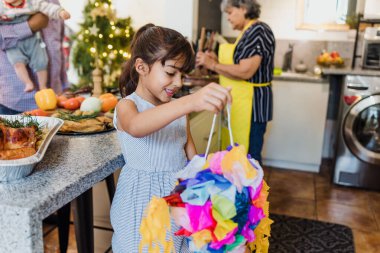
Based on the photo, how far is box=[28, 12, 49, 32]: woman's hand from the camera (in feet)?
5.96

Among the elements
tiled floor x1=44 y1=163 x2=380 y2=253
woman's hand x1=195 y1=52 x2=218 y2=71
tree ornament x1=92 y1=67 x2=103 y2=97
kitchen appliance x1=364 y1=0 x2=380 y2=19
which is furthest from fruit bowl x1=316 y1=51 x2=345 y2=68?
tree ornament x1=92 y1=67 x2=103 y2=97

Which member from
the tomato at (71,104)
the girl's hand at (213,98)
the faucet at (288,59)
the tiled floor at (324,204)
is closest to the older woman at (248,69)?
the tiled floor at (324,204)

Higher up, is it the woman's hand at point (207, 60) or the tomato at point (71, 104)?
the woman's hand at point (207, 60)

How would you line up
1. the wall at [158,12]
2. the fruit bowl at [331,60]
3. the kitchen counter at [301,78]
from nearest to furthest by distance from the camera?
the wall at [158,12]
the kitchen counter at [301,78]
the fruit bowl at [331,60]

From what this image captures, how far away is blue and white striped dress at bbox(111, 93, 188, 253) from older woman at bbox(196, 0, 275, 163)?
1098 millimetres

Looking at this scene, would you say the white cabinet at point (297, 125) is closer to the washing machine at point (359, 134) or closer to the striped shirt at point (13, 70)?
the washing machine at point (359, 134)

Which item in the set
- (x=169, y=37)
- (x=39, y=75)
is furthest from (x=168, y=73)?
(x=39, y=75)

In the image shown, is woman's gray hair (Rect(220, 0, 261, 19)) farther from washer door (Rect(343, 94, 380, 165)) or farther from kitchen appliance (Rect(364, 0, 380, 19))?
kitchen appliance (Rect(364, 0, 380, 19))

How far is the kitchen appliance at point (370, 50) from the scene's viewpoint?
320cm

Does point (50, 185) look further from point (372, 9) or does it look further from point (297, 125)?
point (372, 9)

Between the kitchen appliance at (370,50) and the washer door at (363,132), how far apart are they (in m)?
0.40

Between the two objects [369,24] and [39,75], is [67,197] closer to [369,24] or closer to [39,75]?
[39,75]

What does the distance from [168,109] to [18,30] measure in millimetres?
1245

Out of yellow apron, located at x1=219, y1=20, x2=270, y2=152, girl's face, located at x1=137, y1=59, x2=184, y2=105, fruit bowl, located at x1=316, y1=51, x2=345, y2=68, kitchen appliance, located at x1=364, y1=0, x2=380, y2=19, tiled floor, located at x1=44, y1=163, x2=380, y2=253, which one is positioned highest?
kitchen appliance, located at x1=364, y1=0, x2=380, y2=19
